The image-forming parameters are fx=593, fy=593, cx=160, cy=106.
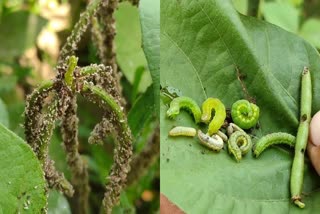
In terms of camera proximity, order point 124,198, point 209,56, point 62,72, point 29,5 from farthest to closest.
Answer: point 29,5 → point 124,198 → point 209,56 → point 62,72

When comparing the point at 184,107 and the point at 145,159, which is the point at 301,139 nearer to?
the point at 184,107

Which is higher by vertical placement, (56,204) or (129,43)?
(129,43)

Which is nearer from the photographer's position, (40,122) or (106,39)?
(40,122)

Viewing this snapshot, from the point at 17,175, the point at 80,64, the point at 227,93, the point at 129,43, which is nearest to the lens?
the point at 17,175

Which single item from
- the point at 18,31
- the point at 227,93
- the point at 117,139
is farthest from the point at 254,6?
the point at 18,31

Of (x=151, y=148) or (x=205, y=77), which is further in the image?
(x=151, y=148)

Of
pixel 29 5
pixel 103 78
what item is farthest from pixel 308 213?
pixel 29 5

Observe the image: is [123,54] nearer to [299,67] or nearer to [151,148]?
[151,148]
